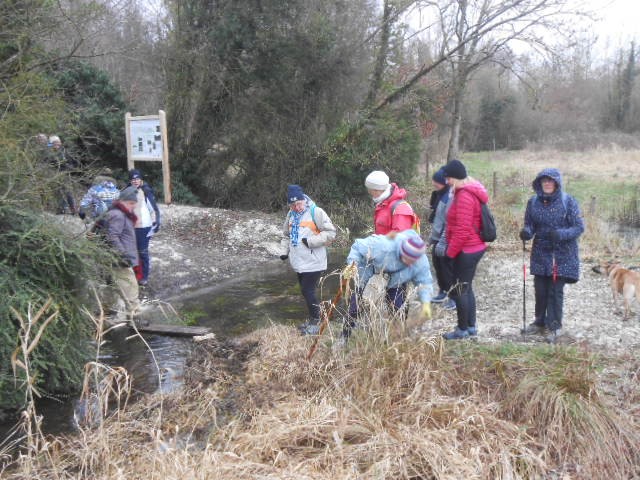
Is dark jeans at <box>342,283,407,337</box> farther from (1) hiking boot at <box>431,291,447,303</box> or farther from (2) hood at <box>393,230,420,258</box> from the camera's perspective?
(1) hiking boot at <box>431,291,447,303</box>

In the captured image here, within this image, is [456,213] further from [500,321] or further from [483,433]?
[483,433]

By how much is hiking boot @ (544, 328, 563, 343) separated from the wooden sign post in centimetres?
927

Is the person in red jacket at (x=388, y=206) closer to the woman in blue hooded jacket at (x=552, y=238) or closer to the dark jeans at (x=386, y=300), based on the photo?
the dark jeans at (x=386, y=300)

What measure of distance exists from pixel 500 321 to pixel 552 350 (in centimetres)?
227

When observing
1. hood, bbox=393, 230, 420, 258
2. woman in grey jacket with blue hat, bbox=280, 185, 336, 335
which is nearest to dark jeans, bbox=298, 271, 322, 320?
woman in grey jacket with blue hat, bbox=280, 185, 336, 335

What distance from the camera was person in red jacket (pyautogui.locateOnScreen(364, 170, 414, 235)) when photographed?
527cm

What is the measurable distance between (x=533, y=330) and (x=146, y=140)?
962 cm

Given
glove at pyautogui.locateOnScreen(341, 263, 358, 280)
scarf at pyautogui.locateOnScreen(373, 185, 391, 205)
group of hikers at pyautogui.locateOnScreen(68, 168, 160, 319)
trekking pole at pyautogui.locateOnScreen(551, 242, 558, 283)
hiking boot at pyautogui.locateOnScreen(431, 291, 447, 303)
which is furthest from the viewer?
hiking boot at pyautogui.locateOnScreen(431, 291, 447, 303)

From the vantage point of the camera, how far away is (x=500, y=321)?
6988 millimetres

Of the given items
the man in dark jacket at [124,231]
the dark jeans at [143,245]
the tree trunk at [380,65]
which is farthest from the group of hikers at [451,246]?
the tree trunk at [380,65]

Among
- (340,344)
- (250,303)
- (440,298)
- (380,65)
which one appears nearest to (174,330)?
(250,303)

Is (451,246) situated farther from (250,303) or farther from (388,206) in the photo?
(250,303)

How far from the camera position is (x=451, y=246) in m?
5.79

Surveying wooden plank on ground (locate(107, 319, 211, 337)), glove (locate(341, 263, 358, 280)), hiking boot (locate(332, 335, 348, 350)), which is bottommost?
wooden plank on ground (locate(107, 319, 211, 337))
